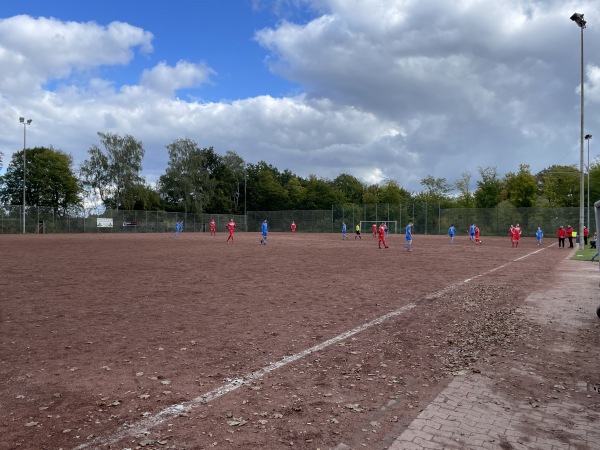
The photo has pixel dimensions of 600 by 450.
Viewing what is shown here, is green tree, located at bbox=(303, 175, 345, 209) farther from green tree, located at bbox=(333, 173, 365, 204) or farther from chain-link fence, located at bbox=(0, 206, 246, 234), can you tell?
chain-link fence, located at bbox=(0, 206, 246, 234)

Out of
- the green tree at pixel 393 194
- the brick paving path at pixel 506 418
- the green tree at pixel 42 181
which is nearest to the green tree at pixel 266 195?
the green tree at pixel 393 194

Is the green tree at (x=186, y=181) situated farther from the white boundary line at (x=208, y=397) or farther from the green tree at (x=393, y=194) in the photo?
the white boundary line at (x=208, y=397)

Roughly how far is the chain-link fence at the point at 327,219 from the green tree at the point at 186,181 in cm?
783

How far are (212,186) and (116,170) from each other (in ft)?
54.6

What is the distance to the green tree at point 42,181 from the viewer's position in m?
66.2

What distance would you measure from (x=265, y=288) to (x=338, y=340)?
501cm

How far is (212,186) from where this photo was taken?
8162cm

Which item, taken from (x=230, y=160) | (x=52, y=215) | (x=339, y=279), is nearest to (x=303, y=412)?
(x=339, y=279)

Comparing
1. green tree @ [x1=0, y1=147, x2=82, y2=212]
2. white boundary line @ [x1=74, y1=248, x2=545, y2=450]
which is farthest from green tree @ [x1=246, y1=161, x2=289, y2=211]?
white boundary line @ [x1=74, y1=248, x2=545, y2=450]

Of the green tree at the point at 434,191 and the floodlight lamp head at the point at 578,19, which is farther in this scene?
the green tree at the point at 434,191

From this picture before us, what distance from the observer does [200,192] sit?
80.9 metres

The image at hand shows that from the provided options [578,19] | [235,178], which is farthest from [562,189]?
[235,178]

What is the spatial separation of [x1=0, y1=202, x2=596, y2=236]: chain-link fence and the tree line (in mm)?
2636

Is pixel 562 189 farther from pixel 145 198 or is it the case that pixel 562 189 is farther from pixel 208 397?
pixel 208 397
